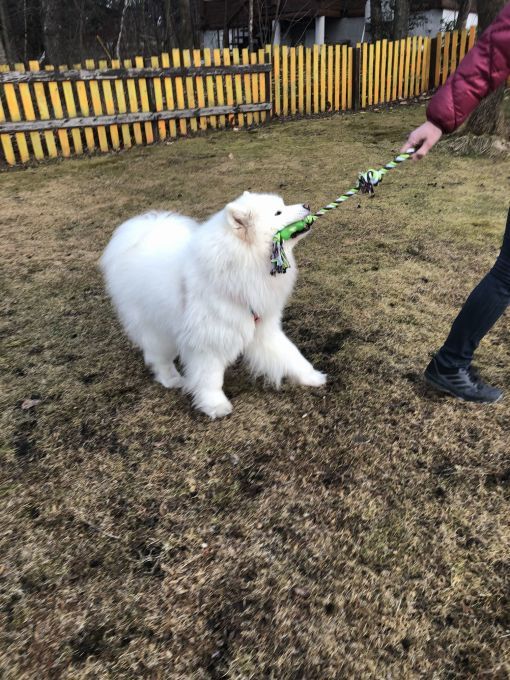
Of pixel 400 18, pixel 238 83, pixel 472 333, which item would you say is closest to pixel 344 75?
pixel 238 83

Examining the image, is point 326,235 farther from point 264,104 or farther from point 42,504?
point 264,104

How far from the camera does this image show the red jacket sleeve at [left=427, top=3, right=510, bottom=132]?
1.78 metres

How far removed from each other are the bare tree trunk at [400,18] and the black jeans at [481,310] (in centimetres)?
1515

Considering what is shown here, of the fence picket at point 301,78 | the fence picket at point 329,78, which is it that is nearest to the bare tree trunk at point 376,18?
the fence picket at point 329,78

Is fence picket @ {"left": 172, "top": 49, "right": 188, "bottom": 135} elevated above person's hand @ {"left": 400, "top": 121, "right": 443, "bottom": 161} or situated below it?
below

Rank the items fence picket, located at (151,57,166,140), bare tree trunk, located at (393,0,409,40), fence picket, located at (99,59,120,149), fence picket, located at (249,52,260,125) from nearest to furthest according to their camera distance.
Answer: fence picket, located at (99,59,120,149), fence picket, located at (151,57,166,140), fence picket, located at (249,52,260,125), bare tree trunk, located at (393,0,409,40)

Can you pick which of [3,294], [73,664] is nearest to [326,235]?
[3,294]

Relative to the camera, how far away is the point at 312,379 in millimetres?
2701

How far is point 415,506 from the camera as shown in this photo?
1974 mm

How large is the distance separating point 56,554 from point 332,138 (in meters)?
7.51

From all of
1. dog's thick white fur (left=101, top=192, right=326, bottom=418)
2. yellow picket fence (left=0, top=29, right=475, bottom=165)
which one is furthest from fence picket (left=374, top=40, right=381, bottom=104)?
dog's thick white fur (left=101, top=192, right=326, bottom=418)

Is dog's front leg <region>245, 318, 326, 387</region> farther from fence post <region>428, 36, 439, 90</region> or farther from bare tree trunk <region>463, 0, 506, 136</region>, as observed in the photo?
fence post <region>428, 36, 439, 90</region>

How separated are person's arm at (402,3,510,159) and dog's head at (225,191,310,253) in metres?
0.57

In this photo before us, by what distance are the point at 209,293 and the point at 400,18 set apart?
51.6 ft
